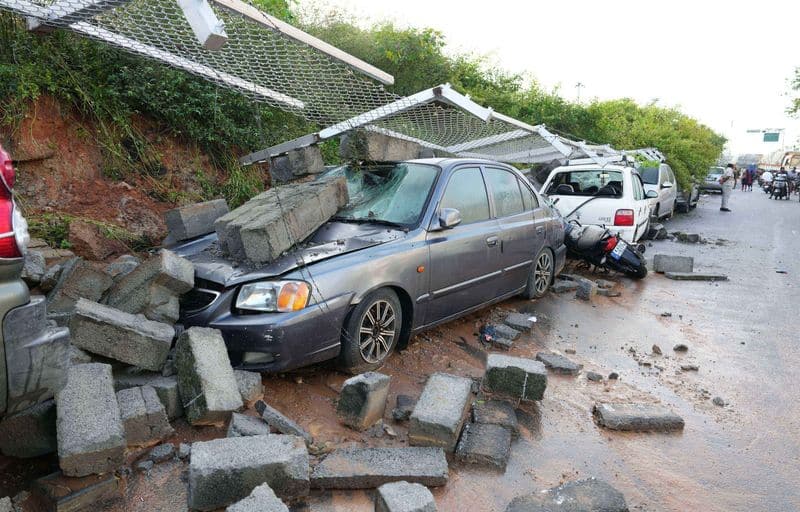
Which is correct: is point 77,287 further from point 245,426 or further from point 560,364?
point 560,364

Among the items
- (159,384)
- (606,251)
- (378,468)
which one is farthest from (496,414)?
(606,251)

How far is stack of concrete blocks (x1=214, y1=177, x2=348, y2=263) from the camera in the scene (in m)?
3.88

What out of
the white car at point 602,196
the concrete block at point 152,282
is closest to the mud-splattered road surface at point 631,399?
the concrete block at point 152,282

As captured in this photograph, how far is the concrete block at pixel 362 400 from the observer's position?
3.41 m

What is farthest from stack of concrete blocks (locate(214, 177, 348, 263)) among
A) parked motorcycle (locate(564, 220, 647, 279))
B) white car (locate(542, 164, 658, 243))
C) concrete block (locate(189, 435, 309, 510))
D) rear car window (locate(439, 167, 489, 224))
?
white car (locate(542, 164, 658, 243))

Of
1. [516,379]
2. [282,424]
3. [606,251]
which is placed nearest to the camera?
Answer: [282,424]

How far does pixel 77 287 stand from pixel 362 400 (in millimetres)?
2219

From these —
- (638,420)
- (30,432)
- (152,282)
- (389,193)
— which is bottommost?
(638,420)

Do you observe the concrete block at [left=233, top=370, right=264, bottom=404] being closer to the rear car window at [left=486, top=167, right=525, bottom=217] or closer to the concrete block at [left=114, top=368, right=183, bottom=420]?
the concrete block at [left=114, top=368, right=183, bottom=420]

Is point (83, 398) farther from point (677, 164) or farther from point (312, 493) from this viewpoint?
point (677, 164)

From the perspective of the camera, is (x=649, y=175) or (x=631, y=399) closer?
(x=631, y=399)

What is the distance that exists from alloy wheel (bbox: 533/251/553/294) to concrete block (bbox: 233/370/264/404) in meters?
4.01

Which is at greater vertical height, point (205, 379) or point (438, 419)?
point (205, 379)

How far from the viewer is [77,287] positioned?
3.83 meters
